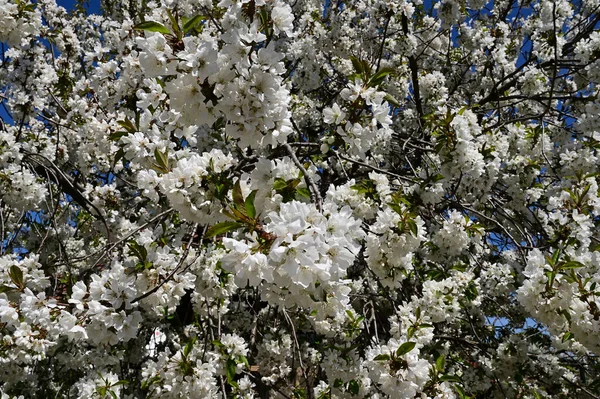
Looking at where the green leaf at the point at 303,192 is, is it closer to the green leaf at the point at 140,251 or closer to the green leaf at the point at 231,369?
the green leaf at the point at 140,251

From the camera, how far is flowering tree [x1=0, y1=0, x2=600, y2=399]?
1696mm

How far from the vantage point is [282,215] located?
54.7 inches

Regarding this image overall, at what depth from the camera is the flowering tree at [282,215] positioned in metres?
1.70

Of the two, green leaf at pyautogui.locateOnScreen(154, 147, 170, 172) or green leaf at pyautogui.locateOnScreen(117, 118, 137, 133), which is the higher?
green leaf at pyautogui.locateOnScreen(117, 118, 137, 133)

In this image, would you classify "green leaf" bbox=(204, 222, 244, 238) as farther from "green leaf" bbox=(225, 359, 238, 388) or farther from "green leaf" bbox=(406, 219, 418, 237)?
"green leaf" bbox=(225, 359, 238, 388)

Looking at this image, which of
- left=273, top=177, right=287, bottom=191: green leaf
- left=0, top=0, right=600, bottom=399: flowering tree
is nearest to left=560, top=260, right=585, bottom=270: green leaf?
left=0, top=0, right=600, bottom=399: flowering tree

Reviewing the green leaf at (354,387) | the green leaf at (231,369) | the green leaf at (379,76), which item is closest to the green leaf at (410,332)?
the green leaf at (354,387)

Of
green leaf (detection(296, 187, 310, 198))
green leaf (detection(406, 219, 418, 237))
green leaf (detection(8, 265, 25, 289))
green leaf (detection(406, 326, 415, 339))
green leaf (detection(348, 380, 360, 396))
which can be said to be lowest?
green leaf (detection(348, 380, 360, 396))

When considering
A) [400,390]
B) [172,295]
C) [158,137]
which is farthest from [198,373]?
[158,137]

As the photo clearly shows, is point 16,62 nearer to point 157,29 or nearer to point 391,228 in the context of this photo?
point 157,29

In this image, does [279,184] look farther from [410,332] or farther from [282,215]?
[410,332]

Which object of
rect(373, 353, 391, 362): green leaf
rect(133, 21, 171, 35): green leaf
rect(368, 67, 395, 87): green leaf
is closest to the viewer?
rect(133, 21, 171, 35): green leaf

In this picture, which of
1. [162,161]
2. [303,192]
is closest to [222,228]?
[303,192]

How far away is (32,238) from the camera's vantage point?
564 cm
